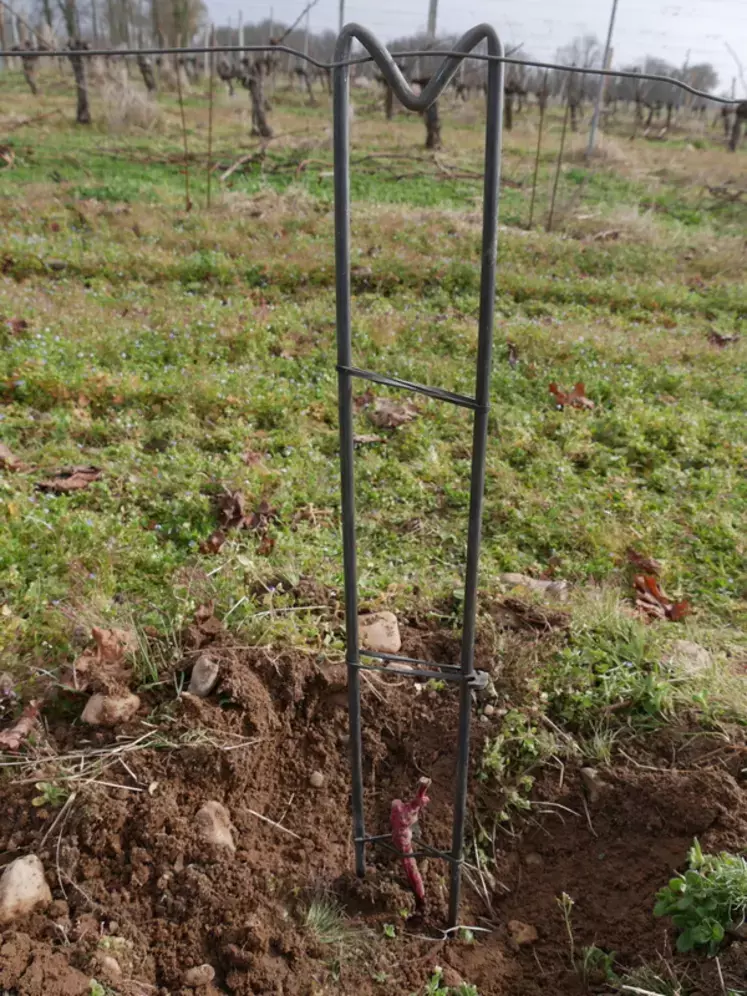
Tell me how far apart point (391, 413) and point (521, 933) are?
334 centimetres

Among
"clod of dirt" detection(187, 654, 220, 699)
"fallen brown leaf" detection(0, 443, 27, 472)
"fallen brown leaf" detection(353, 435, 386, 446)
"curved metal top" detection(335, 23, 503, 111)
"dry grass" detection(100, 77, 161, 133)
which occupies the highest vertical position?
"dry grass" detection(100, 77, 161, 133)

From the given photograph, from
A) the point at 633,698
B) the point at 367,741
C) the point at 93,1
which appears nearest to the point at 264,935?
the point at 367,741

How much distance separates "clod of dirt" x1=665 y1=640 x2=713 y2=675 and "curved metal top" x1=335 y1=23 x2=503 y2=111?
2007 mm

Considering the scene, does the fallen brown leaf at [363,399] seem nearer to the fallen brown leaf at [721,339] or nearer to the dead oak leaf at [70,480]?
the dead oak leaf at [70,480]

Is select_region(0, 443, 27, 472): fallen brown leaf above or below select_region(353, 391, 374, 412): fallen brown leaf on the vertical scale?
above

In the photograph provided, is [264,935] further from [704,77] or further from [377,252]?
[704,77]

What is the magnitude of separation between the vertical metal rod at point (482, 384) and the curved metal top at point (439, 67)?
17 millimetres

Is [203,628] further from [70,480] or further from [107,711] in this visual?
[70,480]

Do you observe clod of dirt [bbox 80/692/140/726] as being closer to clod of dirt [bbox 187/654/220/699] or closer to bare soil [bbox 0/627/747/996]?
bare soil [bbox 0/627/747/996]

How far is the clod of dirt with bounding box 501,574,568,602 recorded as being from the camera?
315 centimetres

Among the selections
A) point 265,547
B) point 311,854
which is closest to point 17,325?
point 265,547

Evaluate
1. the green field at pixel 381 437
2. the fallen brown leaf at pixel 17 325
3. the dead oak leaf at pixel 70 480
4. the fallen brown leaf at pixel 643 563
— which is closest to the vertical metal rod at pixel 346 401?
the green field at pixel 381 437

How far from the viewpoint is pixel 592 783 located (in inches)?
87.6

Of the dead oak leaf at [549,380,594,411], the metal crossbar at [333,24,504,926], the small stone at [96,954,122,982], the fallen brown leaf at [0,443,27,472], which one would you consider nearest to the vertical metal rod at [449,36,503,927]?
the metal crossbar at [333,24,504,926]
